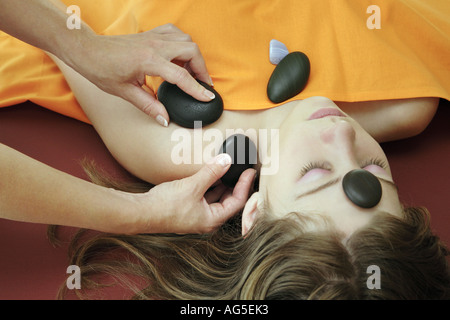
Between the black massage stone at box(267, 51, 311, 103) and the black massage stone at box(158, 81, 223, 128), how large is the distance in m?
0.14

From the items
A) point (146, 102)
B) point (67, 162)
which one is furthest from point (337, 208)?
point (67, 162)

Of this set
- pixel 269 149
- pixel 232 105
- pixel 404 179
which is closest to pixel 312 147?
pixel 269 149

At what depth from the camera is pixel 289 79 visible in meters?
1.20

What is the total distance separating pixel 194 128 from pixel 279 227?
1.12 feet

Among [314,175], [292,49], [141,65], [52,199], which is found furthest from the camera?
[292,49]

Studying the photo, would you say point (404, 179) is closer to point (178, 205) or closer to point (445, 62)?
point (445, 62)

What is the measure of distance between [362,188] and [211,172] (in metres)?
0.34

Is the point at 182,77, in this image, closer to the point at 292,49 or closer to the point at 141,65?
the point at 141,65

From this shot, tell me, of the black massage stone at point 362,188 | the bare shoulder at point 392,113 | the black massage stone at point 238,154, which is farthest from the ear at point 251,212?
the bare shoulder at point 392,113

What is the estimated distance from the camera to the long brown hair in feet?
2.96

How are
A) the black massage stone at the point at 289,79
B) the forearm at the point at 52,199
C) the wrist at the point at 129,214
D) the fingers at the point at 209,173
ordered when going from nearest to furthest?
the forearm at the point at 52,199
the wrist at the point at 129,214
the fingers at the point at 209,173
the black massage stone at the point at 289,79

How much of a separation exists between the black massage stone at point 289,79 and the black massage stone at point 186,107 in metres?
0.14

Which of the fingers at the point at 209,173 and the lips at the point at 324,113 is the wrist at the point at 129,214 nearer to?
the fingers at the point at 209,173

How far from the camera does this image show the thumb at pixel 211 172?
1.09 meters
